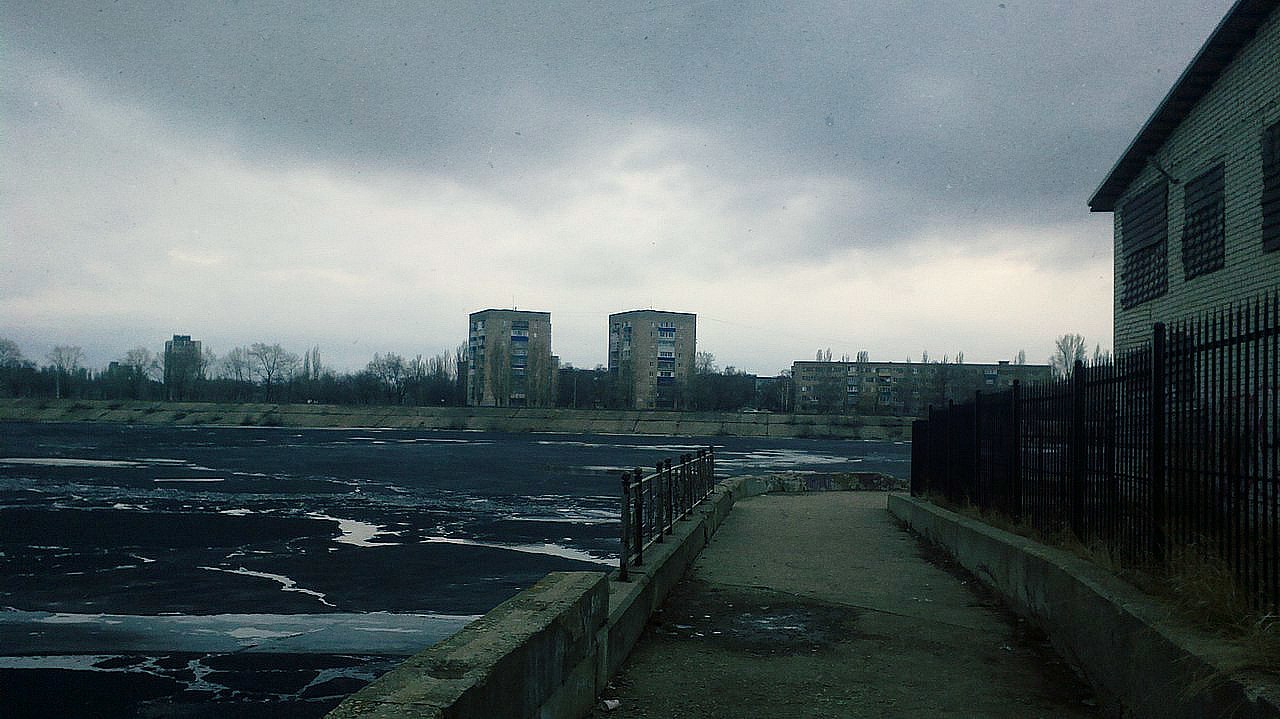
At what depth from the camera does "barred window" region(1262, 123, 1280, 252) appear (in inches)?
570

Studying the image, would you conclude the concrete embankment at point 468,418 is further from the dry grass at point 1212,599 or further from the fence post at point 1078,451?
the dry grass at point 1212,599

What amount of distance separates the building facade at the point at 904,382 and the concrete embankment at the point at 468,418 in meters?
43.8

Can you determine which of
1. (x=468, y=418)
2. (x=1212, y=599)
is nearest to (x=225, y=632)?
(x=1212, y=599)

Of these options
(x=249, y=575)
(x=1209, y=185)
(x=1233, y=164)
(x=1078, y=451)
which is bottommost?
(x=249, y=575)

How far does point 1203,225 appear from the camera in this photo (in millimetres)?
17062

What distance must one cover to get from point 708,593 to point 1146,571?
15.1ft

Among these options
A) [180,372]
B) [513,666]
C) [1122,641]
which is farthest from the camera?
[180,372]

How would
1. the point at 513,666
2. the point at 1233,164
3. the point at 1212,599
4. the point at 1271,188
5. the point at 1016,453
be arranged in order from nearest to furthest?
the point at 513,666
the point at 1212,599
the point at 1016,453
the point at 1271,188
the point at 1233,164

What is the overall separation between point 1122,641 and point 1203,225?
44.4 ft

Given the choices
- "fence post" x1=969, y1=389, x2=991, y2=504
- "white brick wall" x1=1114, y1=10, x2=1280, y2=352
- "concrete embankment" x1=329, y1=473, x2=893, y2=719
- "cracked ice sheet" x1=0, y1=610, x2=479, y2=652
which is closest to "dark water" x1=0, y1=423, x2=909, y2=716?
"cracked ice sheet" x1=0, y1=610, x2=479, y2=652

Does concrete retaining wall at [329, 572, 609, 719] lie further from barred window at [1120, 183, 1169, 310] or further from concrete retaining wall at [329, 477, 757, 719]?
barred window at [1120, 183, 1169, 310]

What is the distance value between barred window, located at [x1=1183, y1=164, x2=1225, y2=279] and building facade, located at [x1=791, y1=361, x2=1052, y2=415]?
13633 cm

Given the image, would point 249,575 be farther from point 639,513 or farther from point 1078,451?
point 1078,451

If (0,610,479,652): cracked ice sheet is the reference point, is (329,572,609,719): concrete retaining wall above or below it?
above
